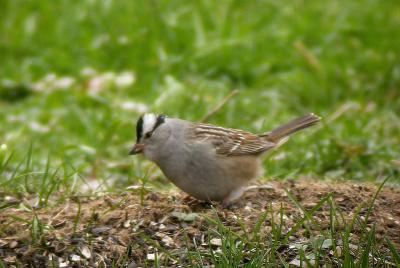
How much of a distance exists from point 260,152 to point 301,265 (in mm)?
1575

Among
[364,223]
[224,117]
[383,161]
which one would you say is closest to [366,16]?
[224,117]

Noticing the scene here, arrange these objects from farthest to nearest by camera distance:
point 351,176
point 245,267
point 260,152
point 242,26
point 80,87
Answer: point 242,26, point 80,87, point 351,176, point 260,152, point 245,267

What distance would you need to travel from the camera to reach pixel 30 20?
10.5 metres

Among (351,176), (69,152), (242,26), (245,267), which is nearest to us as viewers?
(245,267)

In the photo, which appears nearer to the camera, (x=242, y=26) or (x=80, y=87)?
(x=80, y=87)

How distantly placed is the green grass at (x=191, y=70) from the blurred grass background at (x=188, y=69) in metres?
0.01

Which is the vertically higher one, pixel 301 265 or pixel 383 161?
pixel 383 161

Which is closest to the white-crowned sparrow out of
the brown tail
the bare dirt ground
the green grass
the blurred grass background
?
the bare dirt ground

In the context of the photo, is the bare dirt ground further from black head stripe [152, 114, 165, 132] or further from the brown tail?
the brown tail

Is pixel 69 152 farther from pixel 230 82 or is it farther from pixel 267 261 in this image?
pixel 267 261

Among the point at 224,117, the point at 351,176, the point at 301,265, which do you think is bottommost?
the point at 301,265

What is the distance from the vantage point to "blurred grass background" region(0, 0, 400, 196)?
8.46 m

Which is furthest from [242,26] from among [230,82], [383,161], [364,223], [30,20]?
[364,223]

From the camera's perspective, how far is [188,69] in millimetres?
9688
